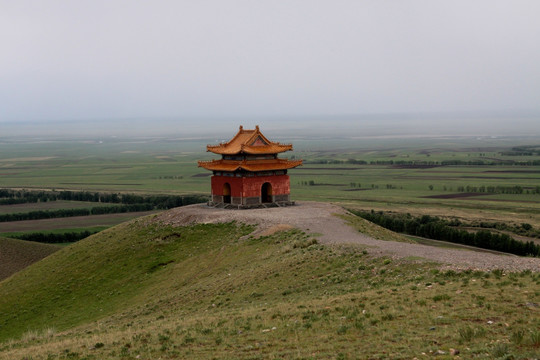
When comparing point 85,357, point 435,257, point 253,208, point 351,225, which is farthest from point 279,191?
point 85,357

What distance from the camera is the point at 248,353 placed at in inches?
654

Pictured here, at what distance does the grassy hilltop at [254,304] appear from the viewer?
16.4 m

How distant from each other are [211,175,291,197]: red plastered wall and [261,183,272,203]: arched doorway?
61 cm

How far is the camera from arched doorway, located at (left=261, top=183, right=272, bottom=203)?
47.4m

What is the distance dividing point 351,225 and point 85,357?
76.5ft

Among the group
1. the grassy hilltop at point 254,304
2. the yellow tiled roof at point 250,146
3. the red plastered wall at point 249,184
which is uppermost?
the yellow tiled roof at point 250,146

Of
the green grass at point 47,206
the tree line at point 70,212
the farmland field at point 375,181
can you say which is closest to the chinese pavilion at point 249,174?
the farmland field at point 375,181

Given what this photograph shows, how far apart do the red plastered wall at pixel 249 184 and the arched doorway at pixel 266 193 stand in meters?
0.61

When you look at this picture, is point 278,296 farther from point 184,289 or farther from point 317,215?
point 317,215

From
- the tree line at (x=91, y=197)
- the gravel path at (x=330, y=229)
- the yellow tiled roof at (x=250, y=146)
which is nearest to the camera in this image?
the gravel path at (x=330, y=229)

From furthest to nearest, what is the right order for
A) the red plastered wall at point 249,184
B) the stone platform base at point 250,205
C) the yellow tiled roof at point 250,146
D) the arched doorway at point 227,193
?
1. the arched doorway at point 227,193
2. the yellow tiled roof at point 250,146
3. the red plastered wall at point 249,184
4. the stone platform base at point 250,205

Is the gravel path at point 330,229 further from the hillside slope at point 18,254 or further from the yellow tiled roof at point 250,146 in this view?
the hillside slope at point 18,254

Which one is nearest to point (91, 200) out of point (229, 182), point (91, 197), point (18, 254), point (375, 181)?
point (91, 197)

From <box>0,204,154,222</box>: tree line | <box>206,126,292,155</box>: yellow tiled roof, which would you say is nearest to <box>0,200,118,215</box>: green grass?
<box>0,204,154,222</box>: tree line
